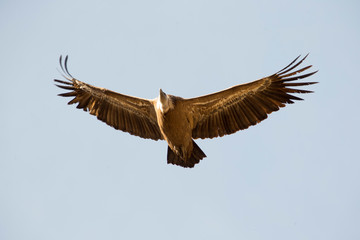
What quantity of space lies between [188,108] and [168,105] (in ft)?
2.56

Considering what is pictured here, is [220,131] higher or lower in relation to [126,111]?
lower

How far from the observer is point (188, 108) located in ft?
36.6

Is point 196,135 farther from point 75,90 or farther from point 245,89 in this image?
point 75,90

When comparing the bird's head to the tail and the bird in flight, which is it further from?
the tail

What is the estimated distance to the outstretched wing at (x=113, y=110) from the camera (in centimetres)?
1162

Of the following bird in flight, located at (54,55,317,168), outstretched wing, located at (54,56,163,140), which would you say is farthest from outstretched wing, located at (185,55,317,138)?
outstretched wing, located at (54,56,163,140)

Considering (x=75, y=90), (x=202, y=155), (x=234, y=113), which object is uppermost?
(x=75, y=90)

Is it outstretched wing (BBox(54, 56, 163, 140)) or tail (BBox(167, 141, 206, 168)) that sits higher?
outstretched wing (BBox(54, 56, 163, 140))

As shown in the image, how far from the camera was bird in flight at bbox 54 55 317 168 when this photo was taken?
10.8 meters

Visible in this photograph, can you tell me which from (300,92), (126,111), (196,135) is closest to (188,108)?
(196,135)

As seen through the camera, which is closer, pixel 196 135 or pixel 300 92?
pixel 300 92

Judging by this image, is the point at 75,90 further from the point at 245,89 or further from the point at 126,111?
the point at 245,89

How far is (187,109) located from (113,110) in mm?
1799

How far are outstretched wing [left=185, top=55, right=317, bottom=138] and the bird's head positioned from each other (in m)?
0.55
